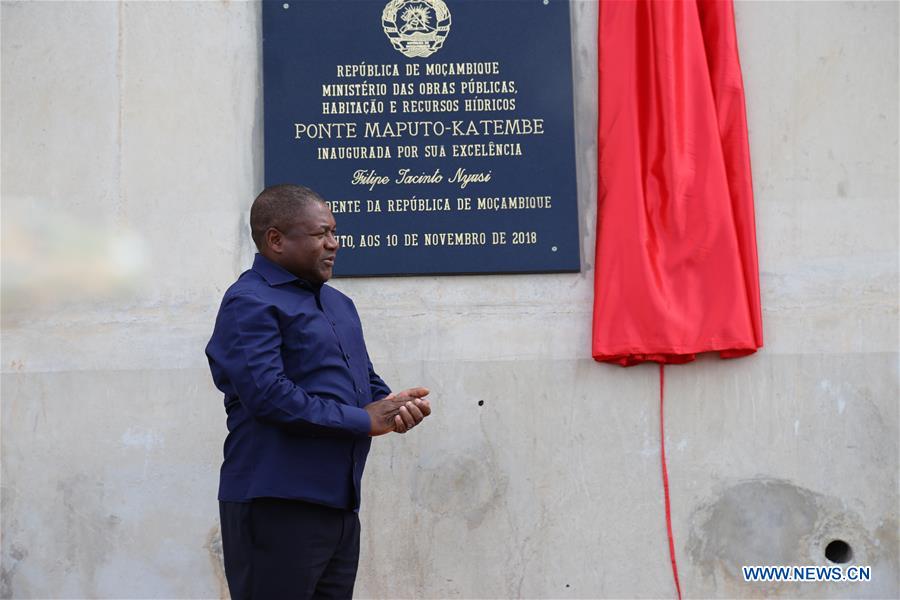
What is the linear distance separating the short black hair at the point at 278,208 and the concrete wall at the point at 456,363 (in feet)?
3.74

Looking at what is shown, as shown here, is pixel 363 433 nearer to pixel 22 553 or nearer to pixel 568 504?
pixel 568 504

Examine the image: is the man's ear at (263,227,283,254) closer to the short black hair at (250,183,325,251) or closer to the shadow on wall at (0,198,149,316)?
the short black hair at (250,183,325,251)

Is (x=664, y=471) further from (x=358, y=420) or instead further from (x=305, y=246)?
(x=305, y=246)

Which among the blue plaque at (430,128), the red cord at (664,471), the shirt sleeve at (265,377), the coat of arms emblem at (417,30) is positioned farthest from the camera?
the coat of arms emblem at (417,30)

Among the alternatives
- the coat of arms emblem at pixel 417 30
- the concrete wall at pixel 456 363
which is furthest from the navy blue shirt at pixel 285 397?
the coat of arms emblem at pixel 417 30

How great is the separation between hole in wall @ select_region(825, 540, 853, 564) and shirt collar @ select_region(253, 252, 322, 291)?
7.21 ft

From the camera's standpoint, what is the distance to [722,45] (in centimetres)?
418

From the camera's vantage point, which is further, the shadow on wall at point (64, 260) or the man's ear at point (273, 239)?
the shadow on wall at point (64, 260)

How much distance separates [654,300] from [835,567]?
1158mm

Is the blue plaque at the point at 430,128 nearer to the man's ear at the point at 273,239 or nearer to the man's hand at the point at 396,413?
the man's ear at the point at 273,239

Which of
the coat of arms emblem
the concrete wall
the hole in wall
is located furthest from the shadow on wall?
the hole in wall

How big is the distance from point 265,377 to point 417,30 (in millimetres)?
2010

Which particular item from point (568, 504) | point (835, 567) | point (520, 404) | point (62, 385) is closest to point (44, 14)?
point (62, 385)

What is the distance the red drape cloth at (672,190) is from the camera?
159 inches
